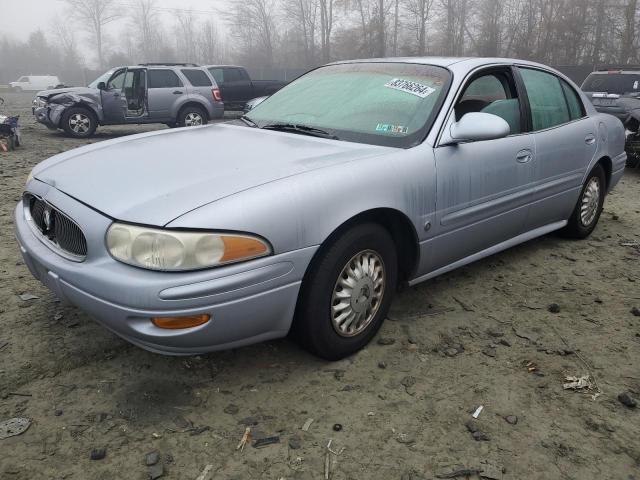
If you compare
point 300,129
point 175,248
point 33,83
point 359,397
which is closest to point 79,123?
point 300,129

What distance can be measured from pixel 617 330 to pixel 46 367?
3158mm

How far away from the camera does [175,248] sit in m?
2.01

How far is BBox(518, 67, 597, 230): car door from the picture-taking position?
368cm

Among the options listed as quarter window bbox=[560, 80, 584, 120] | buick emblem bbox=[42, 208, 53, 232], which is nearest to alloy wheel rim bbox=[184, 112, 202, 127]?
quarter window bbox=[560, 80, 584, 120]

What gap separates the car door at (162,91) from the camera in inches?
478

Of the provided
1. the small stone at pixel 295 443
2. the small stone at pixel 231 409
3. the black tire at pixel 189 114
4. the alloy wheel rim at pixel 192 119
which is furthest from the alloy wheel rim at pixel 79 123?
the small stone at pixel 295 443

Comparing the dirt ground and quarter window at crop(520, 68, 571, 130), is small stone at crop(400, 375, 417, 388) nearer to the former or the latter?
the dirt ground

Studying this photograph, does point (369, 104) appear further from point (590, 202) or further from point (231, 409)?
point (590, 202)

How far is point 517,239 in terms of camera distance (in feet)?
12.3

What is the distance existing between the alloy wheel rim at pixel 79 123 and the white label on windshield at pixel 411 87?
10.4 meters

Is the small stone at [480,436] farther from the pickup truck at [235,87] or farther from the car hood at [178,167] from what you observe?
the pickup truck at [235,87]

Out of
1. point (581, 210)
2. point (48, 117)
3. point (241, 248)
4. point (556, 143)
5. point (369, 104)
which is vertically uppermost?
point (369, 104)

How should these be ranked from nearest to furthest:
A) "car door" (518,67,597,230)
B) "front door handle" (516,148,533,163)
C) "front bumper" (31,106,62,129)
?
1. "front door handle" (516,148,533,163)
2. "car door" (518,67,597,230)
3. "front bumper" (31,106,62,129)

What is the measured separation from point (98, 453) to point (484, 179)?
246cm
